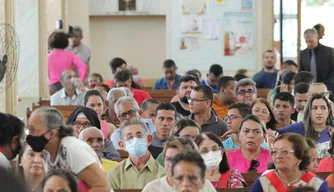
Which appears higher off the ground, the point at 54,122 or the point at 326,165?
the point at 54,122

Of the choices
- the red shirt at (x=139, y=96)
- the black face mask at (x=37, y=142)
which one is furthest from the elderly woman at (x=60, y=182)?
the red shirt at (x=139, y=96)

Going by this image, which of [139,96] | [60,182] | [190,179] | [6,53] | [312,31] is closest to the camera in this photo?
[60,182]

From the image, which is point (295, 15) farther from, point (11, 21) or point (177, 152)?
point (177, 152)

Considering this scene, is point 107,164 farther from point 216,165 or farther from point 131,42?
point 131,42

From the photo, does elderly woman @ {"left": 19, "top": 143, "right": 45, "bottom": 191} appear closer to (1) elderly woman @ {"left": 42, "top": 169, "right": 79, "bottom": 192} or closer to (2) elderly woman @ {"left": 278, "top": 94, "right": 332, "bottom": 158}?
(1) elderly woman @ {"left": 42, "top": 169, "right": 79, "bottom": 192}

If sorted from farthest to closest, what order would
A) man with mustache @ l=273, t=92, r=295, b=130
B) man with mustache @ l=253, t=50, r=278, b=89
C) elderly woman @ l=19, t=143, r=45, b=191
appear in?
man with mustache @ l=253, t=50, r=278, b=89 → man with mustache @ l=273, t=92, r=295, b=130 → elderly woman @ l=19, t=143, r=45, b=191

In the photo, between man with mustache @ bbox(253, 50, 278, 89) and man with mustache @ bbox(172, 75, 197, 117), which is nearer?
man with mustache @ bbox(172, 75, 197, 117)

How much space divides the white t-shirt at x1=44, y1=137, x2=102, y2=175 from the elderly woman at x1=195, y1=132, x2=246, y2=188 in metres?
1.55

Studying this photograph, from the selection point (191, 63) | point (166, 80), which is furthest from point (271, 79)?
point (191, 63)

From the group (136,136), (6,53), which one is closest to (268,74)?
(6,53)

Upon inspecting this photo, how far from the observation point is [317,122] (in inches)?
371

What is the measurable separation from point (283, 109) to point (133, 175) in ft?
11.2

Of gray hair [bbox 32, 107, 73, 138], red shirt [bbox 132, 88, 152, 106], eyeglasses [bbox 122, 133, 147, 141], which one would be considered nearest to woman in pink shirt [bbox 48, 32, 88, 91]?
red shirt [bbox 132, 88, 152, 106]

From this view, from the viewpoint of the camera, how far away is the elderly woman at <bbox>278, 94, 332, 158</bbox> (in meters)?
9.40
